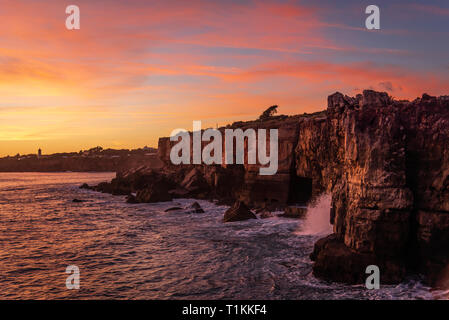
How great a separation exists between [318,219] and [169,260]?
33.3ft

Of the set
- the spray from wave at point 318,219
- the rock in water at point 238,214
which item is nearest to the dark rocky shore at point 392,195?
the spray from wave at point 318,219

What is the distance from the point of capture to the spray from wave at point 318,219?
1942cm

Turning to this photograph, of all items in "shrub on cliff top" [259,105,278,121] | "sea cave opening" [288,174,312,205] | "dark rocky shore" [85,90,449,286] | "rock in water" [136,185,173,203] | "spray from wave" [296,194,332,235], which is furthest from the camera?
"shrub on cliff top" [259,105,278,121]

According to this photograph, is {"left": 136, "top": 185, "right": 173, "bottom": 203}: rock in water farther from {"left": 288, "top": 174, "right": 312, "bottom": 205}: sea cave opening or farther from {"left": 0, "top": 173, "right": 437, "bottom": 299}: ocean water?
{"left": 288, "top": 174, "right": 312, "bottom": 205}: sea cave opening

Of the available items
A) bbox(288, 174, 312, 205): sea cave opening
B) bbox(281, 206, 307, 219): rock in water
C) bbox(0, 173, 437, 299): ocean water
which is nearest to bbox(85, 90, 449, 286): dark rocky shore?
bbox(0, 173, 437, 299): ocean water

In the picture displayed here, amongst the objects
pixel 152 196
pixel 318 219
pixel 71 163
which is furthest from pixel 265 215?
pixel 71 163

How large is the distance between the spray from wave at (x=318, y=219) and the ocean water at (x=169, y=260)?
11 cm

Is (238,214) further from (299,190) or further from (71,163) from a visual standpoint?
(71,163)

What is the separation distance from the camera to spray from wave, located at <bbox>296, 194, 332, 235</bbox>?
Answer: 19422 mm

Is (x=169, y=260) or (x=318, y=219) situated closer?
(x=169, y=260)

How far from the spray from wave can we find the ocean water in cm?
11

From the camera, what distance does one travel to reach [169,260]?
14.5 meters
